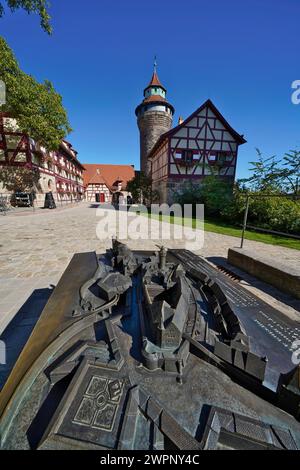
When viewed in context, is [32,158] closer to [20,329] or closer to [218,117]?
[218,117]

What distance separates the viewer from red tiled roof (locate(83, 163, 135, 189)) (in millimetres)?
47312

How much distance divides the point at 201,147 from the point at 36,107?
51.7 feet

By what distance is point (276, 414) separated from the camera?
2.81ft

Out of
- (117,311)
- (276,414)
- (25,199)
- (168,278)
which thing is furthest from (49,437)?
(25,199)

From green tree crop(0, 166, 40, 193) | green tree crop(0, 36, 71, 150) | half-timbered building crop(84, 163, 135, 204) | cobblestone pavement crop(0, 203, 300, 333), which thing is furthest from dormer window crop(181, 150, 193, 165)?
half-timbered building crop(84, 163, 135, 204)

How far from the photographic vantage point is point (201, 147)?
19.5 m

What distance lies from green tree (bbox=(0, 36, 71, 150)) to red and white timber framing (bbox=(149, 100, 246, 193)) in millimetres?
10406

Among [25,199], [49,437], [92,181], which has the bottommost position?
[49,437]

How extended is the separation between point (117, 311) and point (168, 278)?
0.55m

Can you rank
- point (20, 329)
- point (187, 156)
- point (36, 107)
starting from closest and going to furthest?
point (20, 329)
point (36, 107)
point (187, 156)

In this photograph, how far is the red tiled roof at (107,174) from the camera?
47.3 m

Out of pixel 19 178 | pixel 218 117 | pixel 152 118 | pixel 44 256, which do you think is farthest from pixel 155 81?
pixel 44 256

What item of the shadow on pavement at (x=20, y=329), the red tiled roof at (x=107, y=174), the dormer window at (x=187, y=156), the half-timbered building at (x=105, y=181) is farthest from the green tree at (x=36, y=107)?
the red tiled roof at (x=107, y=174)
